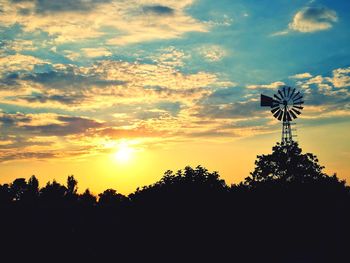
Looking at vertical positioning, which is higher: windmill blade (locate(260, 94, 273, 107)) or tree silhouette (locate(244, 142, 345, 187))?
windmill blade (locate(260, 94, 273, 107))

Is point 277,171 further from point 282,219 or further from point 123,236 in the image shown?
point 123,236

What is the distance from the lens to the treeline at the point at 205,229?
4428 centimetres

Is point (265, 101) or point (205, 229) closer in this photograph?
point (205, 229)

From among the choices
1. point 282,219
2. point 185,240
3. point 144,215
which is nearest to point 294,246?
point 282,219

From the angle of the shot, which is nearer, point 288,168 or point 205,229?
point 205,229

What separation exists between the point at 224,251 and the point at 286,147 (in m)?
34.4

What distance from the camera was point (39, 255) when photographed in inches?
2069

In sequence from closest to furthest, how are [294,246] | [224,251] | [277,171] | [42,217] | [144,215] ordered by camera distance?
[224,251] < [294,246] < [144,215] < [42,217] < [277,171]

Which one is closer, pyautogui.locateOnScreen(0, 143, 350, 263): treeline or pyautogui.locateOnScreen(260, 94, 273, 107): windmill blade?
pyautogui.locateOnScreen(0, 143, 350, 263): treeline

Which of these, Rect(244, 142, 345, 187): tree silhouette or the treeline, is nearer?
the treeline

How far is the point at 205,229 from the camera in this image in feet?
146

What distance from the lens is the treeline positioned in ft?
145

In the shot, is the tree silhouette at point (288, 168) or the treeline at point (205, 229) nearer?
the treeline at point (205, 229)

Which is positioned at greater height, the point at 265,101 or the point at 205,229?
the point at 265,101
